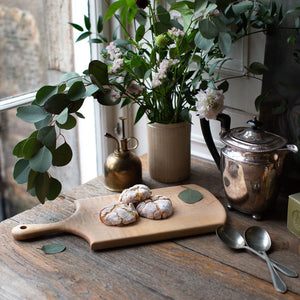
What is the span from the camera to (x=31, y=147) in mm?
933

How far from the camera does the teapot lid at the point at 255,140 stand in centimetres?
96

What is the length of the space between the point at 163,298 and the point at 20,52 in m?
0.84

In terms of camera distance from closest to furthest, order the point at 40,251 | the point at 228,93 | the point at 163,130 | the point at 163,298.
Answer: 1. the point at 163,298
2. the point at 40,251
3. the point at 163,130
4. the point at 228,93

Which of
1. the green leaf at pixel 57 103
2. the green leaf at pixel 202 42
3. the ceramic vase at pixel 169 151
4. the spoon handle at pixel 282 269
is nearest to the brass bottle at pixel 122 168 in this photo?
the ceramic vase at pixel 169 151

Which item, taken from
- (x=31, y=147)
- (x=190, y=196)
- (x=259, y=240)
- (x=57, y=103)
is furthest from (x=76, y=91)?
(x=259, y=240)

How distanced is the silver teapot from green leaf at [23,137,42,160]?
0.43 metres

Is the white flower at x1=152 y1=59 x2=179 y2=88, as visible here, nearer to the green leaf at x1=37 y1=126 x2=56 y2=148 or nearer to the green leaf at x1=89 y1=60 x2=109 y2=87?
the green leaf at x1=89 y1=60 x2=109 y2=87

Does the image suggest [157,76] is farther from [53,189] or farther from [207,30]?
[53,189]

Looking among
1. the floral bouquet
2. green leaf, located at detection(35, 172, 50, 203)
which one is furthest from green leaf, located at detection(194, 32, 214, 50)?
green leaf, located at detection(35, 172, 50, 203)

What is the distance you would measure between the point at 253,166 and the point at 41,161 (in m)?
0.46

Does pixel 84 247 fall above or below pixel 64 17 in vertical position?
below

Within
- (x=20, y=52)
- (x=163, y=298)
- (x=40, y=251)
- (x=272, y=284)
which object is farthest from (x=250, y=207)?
(x=20, y=52)

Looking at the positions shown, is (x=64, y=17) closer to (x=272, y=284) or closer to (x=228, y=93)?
(x=228, y=93)

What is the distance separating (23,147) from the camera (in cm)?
93
